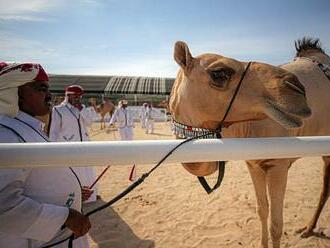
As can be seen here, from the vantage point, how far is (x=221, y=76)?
194 centimetres

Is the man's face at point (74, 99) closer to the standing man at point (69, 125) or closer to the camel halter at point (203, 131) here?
the standing man at point (69, 125)

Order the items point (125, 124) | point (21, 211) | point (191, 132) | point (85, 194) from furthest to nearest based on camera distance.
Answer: point (125, 124) → point (85, 194) → point (191, 132) → point (21, 211)

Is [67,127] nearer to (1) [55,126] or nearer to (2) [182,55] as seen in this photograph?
(1) [55,126]

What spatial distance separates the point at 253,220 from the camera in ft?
15.4

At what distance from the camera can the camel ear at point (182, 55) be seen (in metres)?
2.03

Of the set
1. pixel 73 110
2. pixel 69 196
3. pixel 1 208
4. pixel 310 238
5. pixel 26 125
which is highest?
pixel 26 125

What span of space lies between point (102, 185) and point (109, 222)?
2.56 metres

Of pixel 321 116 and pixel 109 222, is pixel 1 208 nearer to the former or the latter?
pixel 321 116

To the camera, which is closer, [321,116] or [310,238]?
[321,116]

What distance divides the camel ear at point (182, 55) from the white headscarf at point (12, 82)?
0.95 metres

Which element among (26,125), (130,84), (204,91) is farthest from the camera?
(130,84)

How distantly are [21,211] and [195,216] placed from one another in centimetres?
385

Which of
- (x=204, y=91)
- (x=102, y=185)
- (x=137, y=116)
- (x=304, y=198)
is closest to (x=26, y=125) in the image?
(x=204, y=91)

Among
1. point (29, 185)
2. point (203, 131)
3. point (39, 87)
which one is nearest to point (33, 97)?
point (39, 87)
